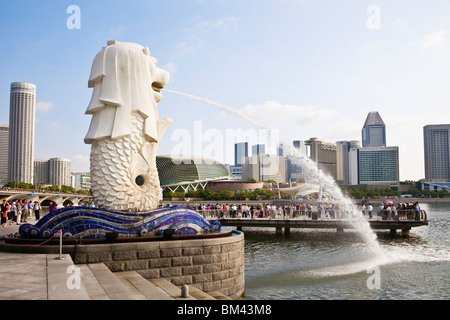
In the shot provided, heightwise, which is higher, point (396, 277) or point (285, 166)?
point (285, 166)

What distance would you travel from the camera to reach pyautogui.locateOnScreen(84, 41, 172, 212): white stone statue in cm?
1450

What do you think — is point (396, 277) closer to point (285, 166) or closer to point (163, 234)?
point (163, 234)

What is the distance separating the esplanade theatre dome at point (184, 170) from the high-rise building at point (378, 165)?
87.9 meters

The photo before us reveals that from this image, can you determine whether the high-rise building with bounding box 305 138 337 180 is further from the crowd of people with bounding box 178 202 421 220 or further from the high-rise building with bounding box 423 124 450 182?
the crowd of people with bounding box 178 202 421 220

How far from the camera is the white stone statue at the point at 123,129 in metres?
Result: 14.5

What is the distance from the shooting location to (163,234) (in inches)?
460

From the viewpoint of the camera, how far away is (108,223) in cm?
1215

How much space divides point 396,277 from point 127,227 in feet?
31.3

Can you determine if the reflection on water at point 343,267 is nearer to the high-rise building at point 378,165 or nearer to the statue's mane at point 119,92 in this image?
the statue's mane at point 119,92

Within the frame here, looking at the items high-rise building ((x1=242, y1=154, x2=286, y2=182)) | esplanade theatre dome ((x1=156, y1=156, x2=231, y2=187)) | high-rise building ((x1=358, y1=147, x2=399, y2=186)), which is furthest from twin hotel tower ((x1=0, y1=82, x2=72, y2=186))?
high-rise building ((x1=358, y1=147, x2=399, y2=186))

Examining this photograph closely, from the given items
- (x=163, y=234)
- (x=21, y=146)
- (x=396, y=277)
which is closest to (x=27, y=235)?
(x=163, y=234)

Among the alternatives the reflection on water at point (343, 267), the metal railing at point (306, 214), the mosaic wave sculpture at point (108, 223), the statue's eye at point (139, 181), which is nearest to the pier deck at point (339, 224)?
the metal railing at point (306, 214)

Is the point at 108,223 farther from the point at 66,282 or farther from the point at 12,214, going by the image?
the point at 12,214

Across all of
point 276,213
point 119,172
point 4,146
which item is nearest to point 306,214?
point 276,213
